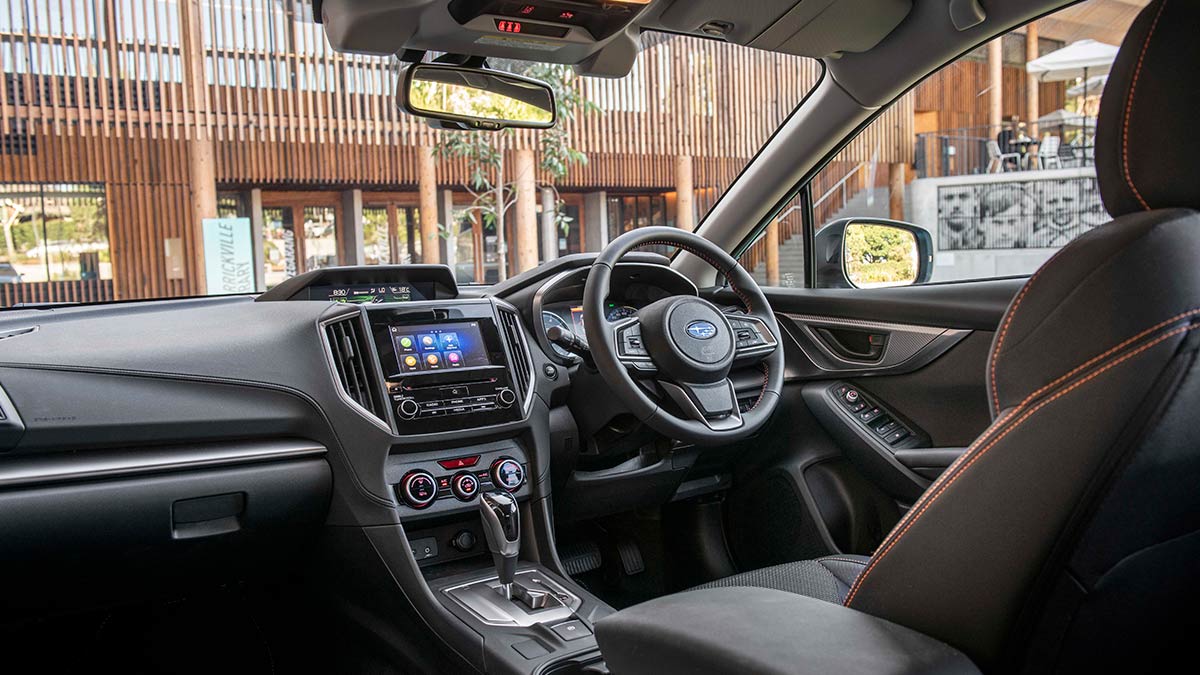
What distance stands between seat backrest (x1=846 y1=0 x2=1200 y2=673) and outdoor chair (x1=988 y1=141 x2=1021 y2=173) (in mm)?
2632

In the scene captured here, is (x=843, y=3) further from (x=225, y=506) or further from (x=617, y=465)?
(x=225, y=506)

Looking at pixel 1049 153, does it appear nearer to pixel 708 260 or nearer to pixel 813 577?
pixel 708 260

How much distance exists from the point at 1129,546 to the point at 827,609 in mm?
308

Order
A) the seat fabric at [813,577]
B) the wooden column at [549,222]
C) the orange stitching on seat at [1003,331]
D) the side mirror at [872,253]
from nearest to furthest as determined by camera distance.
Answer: the orange stitching on seat at [1003,331], the seat fabric at [813,577], the side mirror at [872,253], the wooden column at [549,222]

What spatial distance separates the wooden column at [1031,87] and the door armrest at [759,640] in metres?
1.82

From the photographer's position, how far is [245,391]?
193 centimetres

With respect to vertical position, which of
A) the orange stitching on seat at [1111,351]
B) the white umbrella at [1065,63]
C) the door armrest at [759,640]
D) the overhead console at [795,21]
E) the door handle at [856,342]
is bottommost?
the door armrest at [759,640]

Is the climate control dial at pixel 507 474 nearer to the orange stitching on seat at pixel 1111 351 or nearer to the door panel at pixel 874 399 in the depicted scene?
the door panel at pixel 874 399

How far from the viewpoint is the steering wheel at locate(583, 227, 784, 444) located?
6.63 feet

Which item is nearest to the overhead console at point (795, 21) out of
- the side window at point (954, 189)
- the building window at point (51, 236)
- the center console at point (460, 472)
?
the side window at point (954, 189)

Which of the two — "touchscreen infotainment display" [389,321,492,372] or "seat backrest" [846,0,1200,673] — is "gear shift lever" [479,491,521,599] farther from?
"seat backrest" [846,0,1200,673]

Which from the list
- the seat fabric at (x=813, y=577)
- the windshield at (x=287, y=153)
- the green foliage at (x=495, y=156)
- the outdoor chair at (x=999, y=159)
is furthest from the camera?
the green foliage at (x=495, y=156)

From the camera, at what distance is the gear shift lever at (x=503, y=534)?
80.0 inches

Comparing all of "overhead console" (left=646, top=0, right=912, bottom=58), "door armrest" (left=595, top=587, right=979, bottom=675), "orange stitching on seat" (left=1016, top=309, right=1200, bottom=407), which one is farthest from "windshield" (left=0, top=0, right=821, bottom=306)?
"orange stitching on seat" (left=1016, top=309, right=1200, bottom=407)
